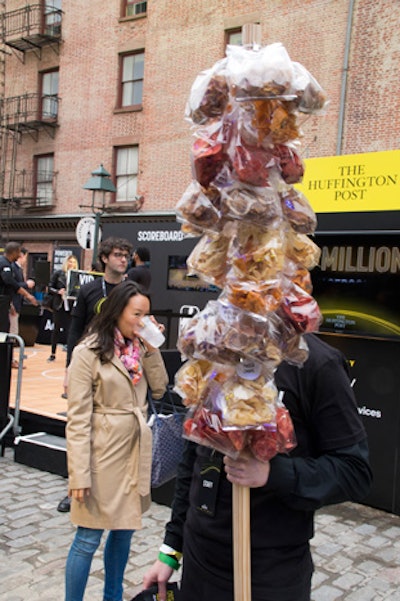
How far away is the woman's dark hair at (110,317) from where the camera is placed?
3188 mm

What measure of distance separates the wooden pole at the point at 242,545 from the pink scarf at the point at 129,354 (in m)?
1.76

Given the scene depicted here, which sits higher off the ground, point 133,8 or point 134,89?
point 133,8

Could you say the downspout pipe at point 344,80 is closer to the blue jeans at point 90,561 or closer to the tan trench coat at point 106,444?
the tan trench coat at point 106,444

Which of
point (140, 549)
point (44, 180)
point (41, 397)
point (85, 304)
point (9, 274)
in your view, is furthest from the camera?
point (44, 180)

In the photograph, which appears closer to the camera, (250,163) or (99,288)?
(250,163)

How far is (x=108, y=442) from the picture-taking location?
3.08 metres

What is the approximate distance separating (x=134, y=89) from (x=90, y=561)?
1996cm

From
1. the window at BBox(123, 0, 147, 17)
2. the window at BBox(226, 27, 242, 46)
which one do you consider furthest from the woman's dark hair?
the window at BBox(123, 0, 147, 17)

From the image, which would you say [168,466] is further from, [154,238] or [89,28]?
[89,28]

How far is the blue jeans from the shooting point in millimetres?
2979

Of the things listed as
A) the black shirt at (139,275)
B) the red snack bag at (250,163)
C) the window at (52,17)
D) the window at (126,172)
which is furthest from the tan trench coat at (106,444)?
the window at (52,17)

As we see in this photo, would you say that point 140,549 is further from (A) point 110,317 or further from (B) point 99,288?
(B) point 99,288

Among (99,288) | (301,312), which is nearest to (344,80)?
(99,288)

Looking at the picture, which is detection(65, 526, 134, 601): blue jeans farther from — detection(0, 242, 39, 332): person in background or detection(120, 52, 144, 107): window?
detection(120, 52, 144, 107): window
